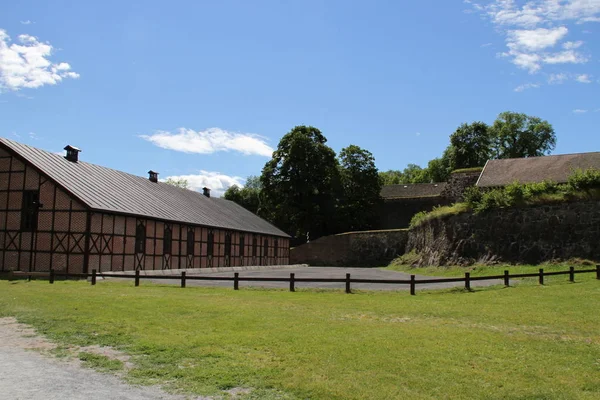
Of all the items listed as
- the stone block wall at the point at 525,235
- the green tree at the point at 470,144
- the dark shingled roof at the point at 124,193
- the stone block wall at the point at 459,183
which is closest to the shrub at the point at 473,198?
the stone block wall at the point at 525,235

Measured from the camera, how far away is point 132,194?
32375mm

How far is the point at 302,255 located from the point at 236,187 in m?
29.6

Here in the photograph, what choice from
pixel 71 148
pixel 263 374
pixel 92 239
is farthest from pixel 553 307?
pixel 71 148

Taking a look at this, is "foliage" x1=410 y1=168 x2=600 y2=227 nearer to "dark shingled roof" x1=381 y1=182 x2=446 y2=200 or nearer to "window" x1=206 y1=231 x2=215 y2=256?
"window" x1=206 y1=231 x2=215 y2=256

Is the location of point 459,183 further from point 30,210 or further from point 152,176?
point 30,210

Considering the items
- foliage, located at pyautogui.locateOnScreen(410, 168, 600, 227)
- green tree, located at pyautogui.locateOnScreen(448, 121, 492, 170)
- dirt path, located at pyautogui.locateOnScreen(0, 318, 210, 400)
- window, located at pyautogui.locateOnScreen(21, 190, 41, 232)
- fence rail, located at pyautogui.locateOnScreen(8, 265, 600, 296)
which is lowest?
dirt path, located at pyautogui.locateOnScreen(0, 318, 210, 400)

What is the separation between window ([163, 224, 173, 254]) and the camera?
32.1m

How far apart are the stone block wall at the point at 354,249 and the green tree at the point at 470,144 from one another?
22.9 m

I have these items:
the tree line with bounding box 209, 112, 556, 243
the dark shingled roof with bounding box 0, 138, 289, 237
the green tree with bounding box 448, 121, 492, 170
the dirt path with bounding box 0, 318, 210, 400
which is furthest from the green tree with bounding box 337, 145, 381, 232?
the dirt path with bounding box 0, 318, 210, 400

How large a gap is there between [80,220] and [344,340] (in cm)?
2075

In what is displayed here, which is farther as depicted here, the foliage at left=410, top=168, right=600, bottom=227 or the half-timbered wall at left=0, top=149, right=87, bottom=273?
the foliage at left=410, top=168, right=600, bottom=227

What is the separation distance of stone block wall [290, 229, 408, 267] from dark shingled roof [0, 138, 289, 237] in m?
10.4

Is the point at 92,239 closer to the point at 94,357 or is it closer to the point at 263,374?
the point at 94,357

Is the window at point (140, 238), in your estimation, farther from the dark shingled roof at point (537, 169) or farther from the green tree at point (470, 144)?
the green tree at point (470, 144)
